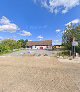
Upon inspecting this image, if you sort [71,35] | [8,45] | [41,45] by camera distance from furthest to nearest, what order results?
[41,45] < [8,45] < [71,35]

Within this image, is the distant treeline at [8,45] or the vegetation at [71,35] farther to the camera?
the distant treeline at [8,45]

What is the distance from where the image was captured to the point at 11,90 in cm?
598

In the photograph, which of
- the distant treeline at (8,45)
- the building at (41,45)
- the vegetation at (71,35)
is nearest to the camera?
the vegetation at (71,35)

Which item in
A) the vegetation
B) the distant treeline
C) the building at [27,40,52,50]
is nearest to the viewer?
the vegetation

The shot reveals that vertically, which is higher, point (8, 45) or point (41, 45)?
point (41, 45)

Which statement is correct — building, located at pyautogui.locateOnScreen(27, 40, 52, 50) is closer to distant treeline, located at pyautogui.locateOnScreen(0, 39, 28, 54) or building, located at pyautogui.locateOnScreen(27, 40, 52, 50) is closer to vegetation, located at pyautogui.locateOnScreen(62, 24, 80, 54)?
distant treeline, located at pyautogui.locateOnScreen(0, 39, 28, 54)

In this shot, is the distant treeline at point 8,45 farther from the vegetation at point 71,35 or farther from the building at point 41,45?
the vegetation at point 71,35

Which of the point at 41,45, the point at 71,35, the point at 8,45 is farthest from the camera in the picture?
the point at 41,45

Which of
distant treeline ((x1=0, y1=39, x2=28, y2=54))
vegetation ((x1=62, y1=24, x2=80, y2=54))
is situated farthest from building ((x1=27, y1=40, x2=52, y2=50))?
vegetation ((x1=62, y1=24, x2=80, y2=54))

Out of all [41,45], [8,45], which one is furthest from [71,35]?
[41,45]

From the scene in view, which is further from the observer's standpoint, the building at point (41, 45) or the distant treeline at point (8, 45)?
the building at point (41, 45)

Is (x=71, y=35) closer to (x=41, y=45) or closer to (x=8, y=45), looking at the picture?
(x=8, y=45)

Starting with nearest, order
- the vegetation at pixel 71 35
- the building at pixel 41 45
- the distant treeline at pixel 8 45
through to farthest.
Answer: the vegetation at pixel 71 35 < the distant treeline at pixel 8 45 < the building at pixel 41 45

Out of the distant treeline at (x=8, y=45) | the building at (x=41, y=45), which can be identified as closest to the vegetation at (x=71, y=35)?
the distant treeline at (x=8, y=45)
